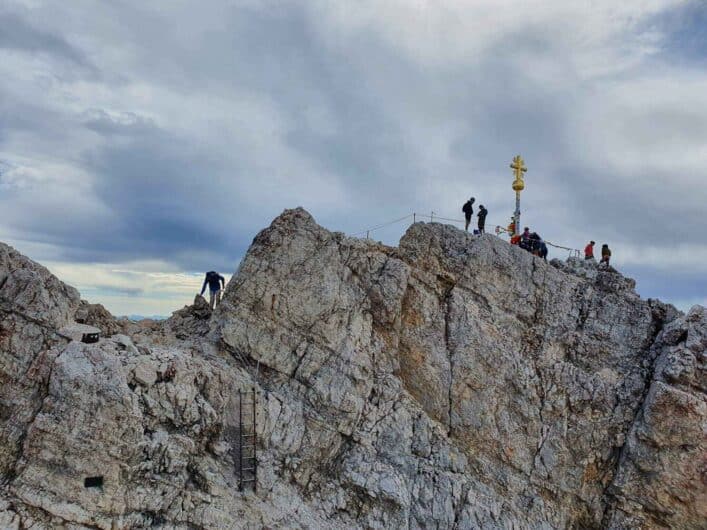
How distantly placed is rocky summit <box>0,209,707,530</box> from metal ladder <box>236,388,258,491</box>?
0.25 feet

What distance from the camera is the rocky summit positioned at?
18.3 meters

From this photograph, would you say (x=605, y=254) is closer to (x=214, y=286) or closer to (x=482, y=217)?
(x=482, y=217)

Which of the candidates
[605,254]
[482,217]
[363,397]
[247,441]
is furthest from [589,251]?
[247,441]

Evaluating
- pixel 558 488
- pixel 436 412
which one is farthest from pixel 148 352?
pixel 558 488

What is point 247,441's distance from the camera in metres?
20.7

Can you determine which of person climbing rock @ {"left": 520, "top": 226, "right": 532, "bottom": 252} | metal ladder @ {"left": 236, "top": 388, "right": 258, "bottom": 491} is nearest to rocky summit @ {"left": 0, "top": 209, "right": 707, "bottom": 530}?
metal ladder @ {"left": 236, "top": 388, "right": 258, "bottom": 491}

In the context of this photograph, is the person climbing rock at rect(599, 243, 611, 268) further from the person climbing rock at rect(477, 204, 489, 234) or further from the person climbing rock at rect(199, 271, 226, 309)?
the person climbing rock at rect(199, 271, 226, 309)

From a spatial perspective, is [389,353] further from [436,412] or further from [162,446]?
[162,446]

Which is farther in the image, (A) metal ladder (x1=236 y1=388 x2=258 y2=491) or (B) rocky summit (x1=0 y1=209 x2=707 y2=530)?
(A) metal ladder (x1=236 y1=388 x2=258 y2=491)

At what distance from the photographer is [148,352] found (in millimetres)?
20812

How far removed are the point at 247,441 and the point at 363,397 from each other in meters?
4.70

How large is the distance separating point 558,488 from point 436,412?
5.62 meters

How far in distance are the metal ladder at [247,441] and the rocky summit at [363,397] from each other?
0.08 meters

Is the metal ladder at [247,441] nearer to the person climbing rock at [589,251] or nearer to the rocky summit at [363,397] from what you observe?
the rocky summit at [363,397]
